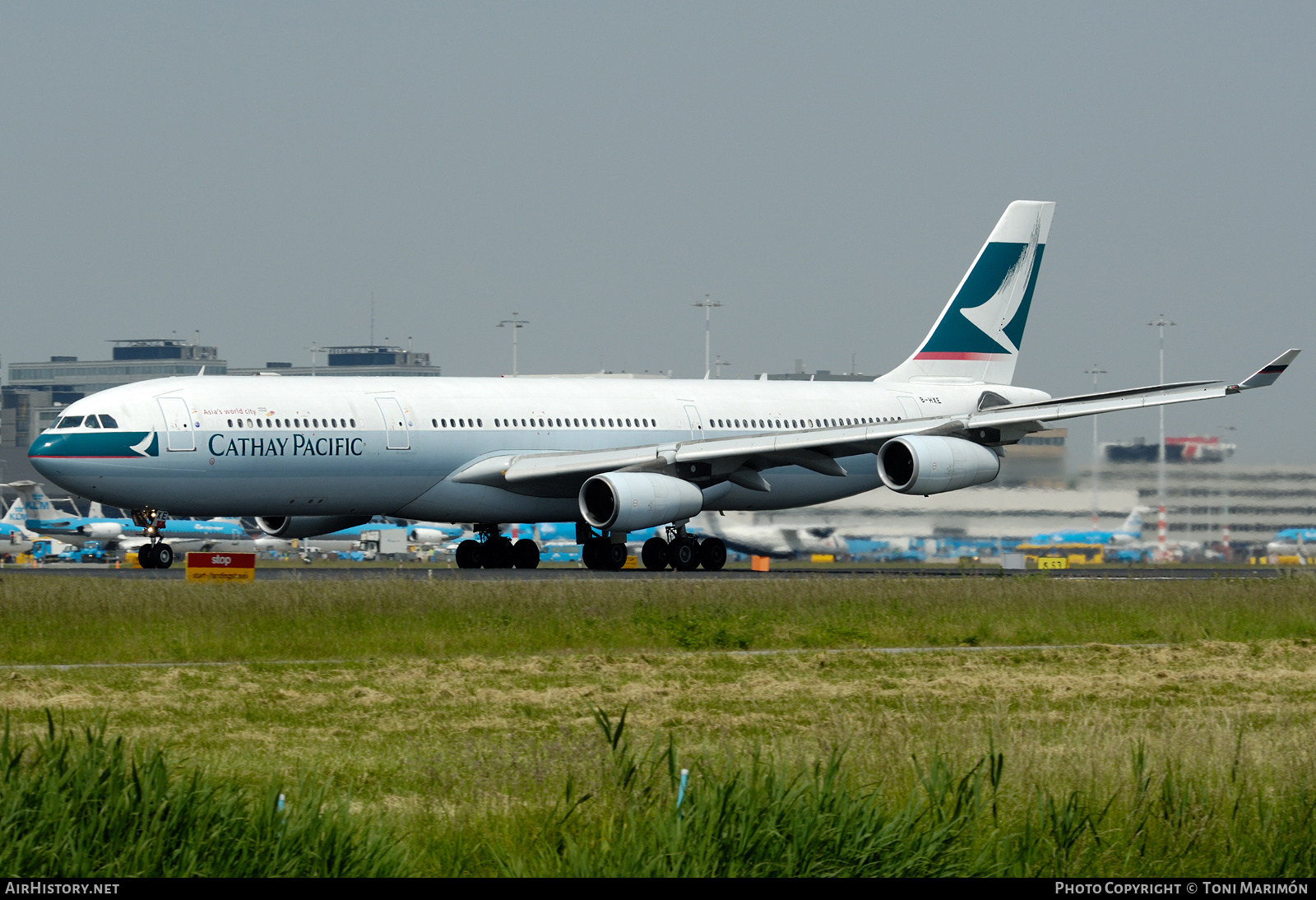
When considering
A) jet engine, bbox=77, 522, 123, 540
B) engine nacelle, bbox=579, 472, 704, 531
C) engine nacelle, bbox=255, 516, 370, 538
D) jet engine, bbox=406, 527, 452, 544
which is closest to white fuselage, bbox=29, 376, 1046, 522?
engine nacelle, bbox=579, 472, 704, 531

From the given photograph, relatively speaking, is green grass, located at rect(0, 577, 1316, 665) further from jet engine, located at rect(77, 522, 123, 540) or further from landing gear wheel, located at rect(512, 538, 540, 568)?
jet engine, located at rect(77, 522, 123, 540)

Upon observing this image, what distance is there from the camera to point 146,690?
17.2 metres

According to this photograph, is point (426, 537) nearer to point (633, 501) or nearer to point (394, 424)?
point (394, 424)

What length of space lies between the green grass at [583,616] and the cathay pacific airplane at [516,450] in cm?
570

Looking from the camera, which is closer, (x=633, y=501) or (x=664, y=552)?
(x=633, y=501)

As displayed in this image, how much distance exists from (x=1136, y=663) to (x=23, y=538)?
7703 cm

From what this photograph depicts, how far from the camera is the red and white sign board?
102ft

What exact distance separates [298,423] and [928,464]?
45.6 feet

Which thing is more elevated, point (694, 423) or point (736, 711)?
point (694, 423)

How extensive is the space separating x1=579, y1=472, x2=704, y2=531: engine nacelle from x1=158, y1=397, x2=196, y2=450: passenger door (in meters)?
8.45

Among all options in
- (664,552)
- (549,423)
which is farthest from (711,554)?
(549,423)

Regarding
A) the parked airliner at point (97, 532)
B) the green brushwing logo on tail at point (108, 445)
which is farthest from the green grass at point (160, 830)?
the parked airliner at point (97, 532)

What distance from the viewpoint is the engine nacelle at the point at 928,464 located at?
3716 centimetres

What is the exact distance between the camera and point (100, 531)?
295 ft
